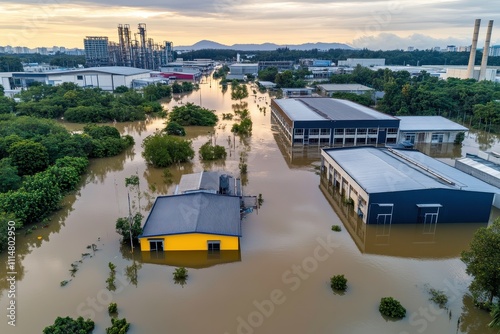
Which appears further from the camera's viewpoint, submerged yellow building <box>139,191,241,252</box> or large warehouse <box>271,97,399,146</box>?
large warehouse <box>271,97,399,146</box>

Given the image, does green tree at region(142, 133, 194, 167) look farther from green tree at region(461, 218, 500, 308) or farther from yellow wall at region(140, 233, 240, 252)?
green tree at region(461, 218, 500, 308)

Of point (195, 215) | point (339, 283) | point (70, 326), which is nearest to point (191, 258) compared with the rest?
point (195, 215)

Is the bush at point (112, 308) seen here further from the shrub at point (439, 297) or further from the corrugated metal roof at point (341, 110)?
the corrugated metal roof at point (341, 110)

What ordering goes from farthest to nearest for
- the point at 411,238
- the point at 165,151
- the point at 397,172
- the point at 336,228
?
the point at 165,151, the point at 397,172, the point at 336,228, the point at 411,238

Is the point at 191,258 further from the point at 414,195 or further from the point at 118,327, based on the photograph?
the point at 414,195

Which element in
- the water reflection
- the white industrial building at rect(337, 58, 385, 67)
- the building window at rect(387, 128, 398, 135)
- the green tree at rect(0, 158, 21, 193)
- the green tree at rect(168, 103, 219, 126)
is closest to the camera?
the water reflection

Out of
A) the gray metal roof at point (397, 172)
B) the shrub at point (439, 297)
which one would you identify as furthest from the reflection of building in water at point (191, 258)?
the gray metal roof at point (397, 172)

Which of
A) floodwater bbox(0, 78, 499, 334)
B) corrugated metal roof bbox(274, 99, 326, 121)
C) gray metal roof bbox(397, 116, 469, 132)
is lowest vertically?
floodwater bbox(0, 78, 499, 334)

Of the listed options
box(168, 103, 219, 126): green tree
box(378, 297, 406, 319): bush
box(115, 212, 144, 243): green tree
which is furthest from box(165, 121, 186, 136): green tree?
box(378, 297, 406, 319): bush
